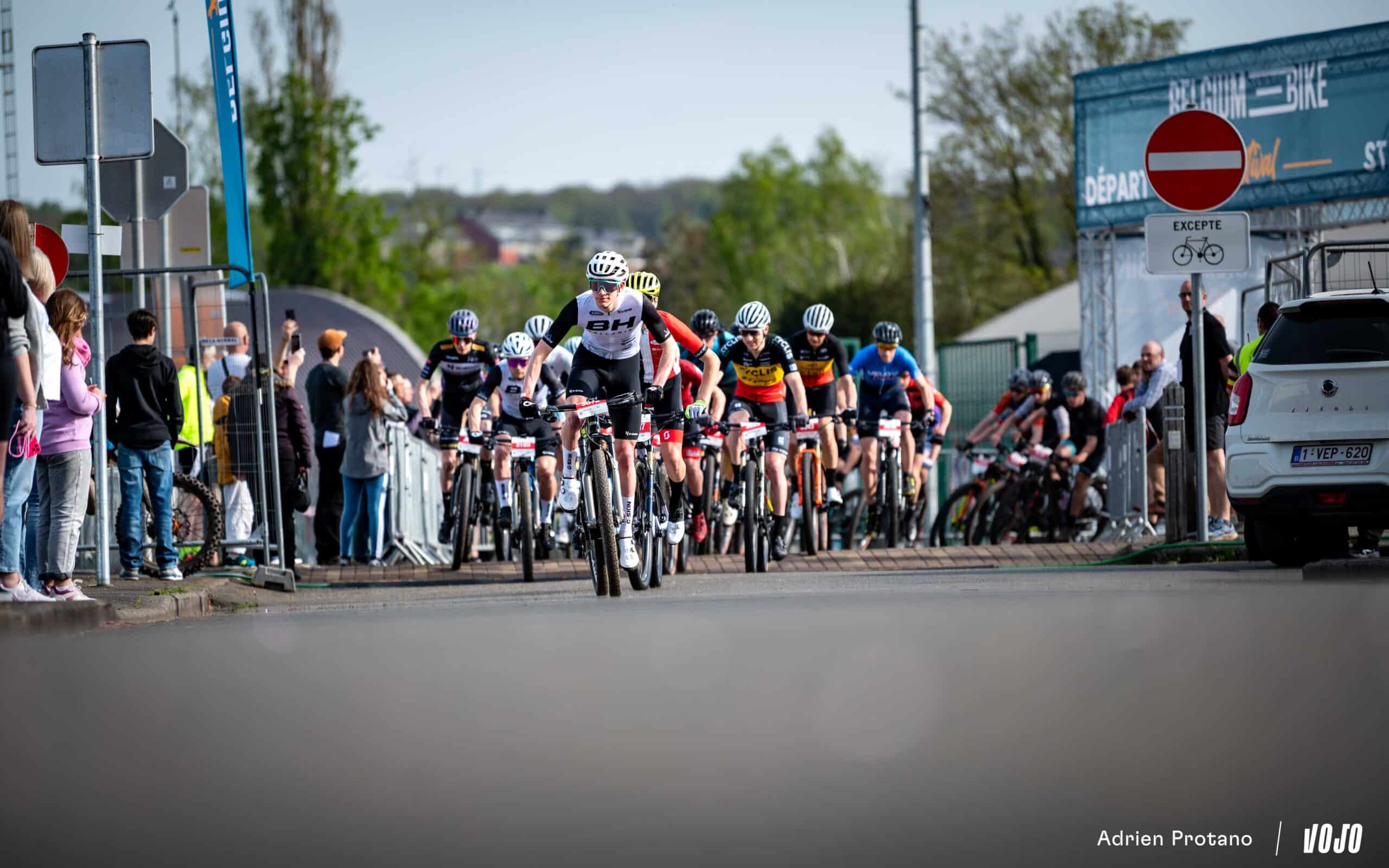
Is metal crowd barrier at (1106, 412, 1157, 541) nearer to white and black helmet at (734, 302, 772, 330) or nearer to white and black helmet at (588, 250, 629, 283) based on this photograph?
white and black helmet at (734, 302, 772, 330)

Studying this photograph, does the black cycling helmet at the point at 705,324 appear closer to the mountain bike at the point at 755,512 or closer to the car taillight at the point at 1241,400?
the mountain bike at the point at 755,512

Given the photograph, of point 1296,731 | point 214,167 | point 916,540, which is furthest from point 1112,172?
point 214,167

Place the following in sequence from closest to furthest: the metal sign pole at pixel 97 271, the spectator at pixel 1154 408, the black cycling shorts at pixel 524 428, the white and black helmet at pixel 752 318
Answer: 1. the metal sign pole at pixel 97 271
2. the white and black helmet at pixel 752 318
3. the black cycling shorts at pixel 524 428
4. the spectator at pixel 1154 408

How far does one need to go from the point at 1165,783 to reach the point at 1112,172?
2465 cm

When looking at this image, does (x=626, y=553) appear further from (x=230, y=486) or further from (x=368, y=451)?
(x=368, y=451)

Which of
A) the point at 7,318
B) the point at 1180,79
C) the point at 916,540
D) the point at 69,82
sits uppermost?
the point at 1180,79

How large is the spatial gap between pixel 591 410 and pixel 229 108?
5703 millimetres

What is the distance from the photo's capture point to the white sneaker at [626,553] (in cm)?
1335

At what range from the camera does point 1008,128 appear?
57312mm

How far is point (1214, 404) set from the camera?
660 inches

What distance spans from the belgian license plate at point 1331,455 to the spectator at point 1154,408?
620 centimetres

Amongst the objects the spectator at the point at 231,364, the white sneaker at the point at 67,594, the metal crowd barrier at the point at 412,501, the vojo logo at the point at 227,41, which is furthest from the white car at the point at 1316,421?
the vojo logo at the point at 227,41

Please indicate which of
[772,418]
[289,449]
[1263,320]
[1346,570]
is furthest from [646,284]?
[1346,570]

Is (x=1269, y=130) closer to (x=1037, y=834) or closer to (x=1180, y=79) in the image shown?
(x=1180, y=79)
